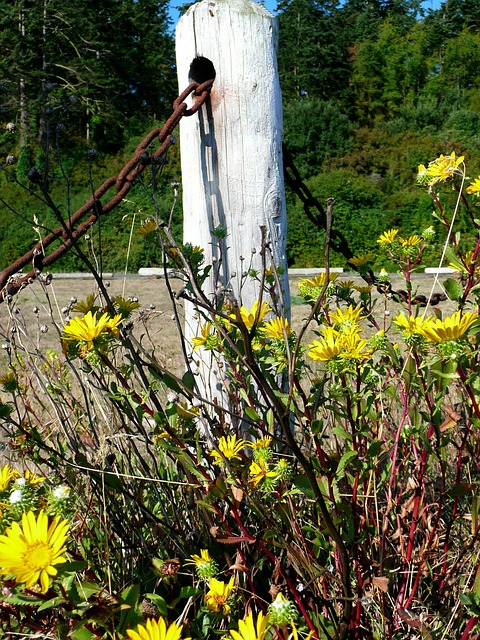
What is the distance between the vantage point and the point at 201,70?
5.21ft

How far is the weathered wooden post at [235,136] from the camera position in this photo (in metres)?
1.52

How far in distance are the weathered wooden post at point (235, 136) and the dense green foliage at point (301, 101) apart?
6.75 m

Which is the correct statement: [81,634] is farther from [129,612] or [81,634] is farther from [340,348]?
[340,348]

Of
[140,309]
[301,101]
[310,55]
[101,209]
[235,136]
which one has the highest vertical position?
[310,55]

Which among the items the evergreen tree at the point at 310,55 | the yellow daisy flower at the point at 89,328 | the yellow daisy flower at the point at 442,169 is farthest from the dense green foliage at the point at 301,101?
the yellow daisy flower at the point at 89,328

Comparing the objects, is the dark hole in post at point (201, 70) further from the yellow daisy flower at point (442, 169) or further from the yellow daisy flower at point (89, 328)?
the yellow daisy flower at point (89, 328)

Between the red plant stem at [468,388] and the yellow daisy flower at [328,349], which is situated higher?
the yellow daisy flower at [328,349]

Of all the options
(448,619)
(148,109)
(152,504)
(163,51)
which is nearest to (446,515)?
(448,619)

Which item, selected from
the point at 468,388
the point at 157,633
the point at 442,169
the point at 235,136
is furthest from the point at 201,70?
the point at 157,633

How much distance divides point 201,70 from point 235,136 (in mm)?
206

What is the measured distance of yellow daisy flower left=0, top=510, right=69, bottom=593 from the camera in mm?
688

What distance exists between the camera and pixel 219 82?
153cm

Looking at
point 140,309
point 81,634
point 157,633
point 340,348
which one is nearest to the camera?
point 157,633

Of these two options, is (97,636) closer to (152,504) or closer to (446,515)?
(152,504)
